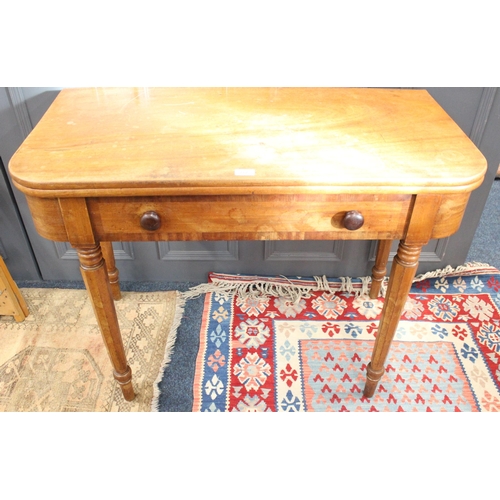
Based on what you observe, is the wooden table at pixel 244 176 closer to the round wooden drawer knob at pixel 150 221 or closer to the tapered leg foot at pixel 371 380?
the round wooden drawer knob at pixel 150 221

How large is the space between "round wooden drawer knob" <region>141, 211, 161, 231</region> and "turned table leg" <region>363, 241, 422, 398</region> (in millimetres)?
536

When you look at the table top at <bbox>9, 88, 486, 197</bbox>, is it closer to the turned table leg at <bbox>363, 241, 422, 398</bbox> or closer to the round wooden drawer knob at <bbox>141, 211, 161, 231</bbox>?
the round wooden drawer knob at <bbox>141, 211, 161, 231</bbox>

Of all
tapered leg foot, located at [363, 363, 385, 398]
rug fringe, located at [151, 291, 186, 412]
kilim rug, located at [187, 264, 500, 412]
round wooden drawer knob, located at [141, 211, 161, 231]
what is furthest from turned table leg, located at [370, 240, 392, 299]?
round wooden drawer knob, located at [141, 211, 161, 231]

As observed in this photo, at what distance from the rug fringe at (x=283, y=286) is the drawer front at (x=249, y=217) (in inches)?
26.9

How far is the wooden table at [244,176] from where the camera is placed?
2.95 ft

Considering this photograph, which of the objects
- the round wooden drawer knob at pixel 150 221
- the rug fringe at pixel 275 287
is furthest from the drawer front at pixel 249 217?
the rug fringe at pixel 275 287

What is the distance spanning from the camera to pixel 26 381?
1.38 m

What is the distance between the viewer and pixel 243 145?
0.99 meters

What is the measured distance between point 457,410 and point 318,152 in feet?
2.87

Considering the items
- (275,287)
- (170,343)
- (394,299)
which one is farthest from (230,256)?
(394,299)

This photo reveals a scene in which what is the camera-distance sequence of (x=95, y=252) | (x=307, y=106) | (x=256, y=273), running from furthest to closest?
(x=256, y=273) → (x=307, y=106) → (x=95, y=252)

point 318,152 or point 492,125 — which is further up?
point 318,152

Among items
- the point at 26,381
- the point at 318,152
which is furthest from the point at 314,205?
the point at 26,381

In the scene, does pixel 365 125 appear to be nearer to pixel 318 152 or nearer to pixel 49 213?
pixel 318 152
